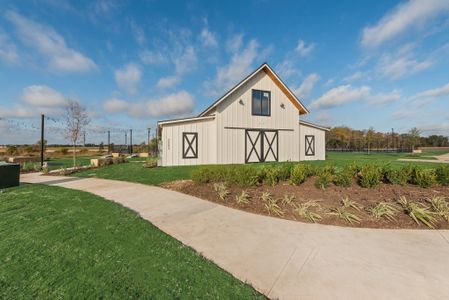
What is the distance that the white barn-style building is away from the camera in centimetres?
1541

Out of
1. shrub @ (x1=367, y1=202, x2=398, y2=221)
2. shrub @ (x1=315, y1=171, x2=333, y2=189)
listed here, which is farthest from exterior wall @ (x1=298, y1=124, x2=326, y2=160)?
shrub @ (x1=367, y1=202, x2=398, y2=221)

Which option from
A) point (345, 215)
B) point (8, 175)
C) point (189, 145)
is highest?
point (189, 145)

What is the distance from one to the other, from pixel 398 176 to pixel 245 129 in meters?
11.1

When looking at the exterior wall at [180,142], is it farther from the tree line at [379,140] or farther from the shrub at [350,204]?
the tree line at [379,140]

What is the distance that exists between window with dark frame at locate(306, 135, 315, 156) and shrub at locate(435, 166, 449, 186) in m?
13.7

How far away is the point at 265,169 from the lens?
7488mm

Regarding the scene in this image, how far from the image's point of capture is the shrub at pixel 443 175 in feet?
21.5

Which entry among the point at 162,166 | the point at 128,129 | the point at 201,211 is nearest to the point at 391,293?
the point at 201,211

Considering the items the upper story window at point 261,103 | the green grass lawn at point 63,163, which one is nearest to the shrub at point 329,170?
the upper story window at point 261,103

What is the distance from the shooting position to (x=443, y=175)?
21.7 feet

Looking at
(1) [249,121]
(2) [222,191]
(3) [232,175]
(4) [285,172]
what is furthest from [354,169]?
(1) [249,121]

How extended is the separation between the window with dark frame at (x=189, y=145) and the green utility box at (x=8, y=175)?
8.56 metres

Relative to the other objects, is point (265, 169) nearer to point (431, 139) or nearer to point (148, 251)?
point (148, 251)

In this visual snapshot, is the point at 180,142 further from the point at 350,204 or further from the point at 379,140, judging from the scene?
the point at 379,140
